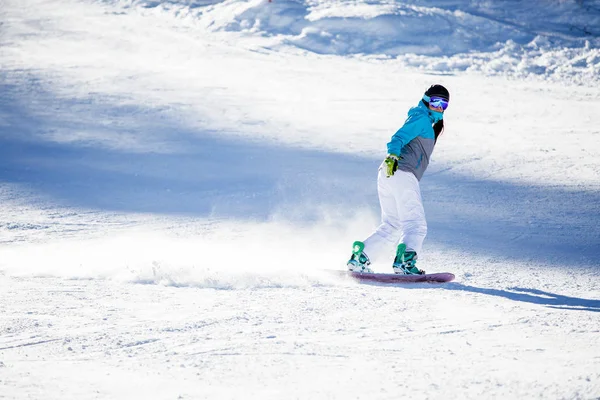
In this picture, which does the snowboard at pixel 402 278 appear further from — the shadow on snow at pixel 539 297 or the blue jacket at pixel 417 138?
the blue jacket at pixel 417 138

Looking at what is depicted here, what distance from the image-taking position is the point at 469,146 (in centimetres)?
1161

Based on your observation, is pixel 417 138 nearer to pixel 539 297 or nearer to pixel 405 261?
pixel 405 261

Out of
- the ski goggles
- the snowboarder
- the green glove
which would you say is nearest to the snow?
the snowboarder

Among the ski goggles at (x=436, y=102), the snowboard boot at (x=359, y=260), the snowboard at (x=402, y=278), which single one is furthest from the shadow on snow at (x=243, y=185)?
the ski goggles at (x=436, y=102)

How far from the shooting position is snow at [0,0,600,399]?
3.90 meters

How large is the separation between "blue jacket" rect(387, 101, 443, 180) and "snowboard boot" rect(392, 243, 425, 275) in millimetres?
617

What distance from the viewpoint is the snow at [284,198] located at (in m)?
3.90

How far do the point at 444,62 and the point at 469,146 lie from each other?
6008mm

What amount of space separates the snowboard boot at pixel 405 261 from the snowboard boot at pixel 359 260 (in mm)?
263

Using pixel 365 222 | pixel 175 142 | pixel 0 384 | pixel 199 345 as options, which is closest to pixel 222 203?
pixel 365 222

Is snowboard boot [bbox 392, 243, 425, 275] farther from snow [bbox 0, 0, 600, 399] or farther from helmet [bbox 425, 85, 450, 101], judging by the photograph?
helmet [bbox 425, 85, 450, 101]

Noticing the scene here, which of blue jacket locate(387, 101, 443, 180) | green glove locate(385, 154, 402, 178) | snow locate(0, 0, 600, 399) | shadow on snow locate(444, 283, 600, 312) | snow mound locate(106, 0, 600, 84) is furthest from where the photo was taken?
snow mound locate(106, 0, 600, 84)

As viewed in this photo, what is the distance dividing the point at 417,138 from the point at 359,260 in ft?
3.65

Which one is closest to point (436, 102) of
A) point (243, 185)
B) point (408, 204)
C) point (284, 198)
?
point (408, 204)
